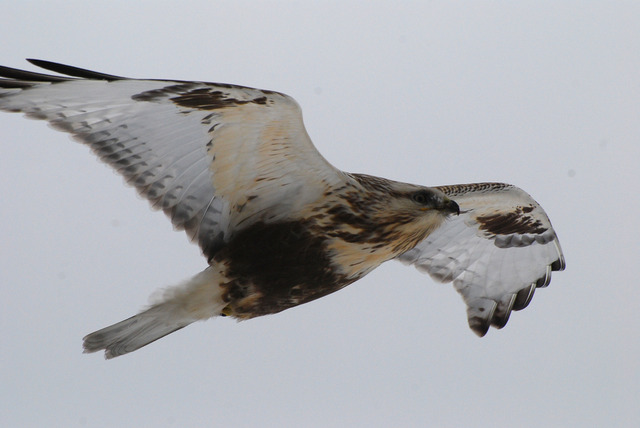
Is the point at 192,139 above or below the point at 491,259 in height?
above

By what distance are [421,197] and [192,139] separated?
166 centimetres

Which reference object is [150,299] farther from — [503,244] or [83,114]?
[503,244]

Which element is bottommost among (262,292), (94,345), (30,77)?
(94,345)

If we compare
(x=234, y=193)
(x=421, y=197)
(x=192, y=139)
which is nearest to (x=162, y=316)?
(x=234, y=193)

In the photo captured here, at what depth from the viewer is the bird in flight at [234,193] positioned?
5.22 metres

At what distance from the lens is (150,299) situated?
231 inches

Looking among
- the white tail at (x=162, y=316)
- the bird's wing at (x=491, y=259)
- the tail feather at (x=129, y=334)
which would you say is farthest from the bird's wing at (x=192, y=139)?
the bird's wing at (x=491, y=259)

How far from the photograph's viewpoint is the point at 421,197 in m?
5.86

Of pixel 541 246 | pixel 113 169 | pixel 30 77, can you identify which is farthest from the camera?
pixel 541 246

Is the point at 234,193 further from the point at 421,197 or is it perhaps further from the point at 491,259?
the point at 491,259

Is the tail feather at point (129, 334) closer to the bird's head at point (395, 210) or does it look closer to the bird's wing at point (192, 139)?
the bird's wing at point (192, 139)

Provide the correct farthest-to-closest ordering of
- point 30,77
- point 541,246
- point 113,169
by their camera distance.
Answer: point 541,246 → point 113,169 → point 30,77

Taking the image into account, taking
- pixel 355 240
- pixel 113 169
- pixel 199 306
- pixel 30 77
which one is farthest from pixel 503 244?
pixel 30 77

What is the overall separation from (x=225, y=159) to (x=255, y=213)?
0.50 m
